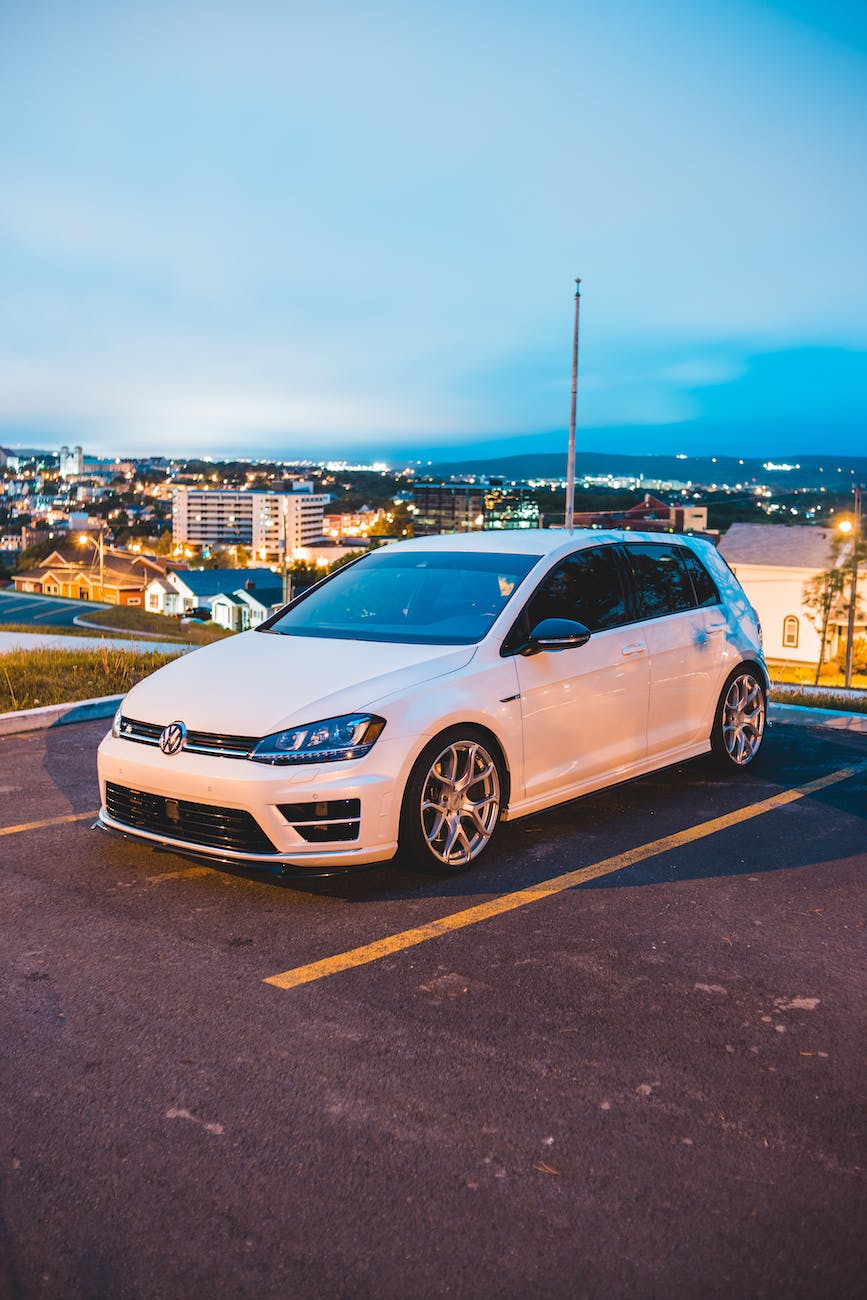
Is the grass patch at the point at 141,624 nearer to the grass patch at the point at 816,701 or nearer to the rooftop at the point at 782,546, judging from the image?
the grass patch at the point at 816,701

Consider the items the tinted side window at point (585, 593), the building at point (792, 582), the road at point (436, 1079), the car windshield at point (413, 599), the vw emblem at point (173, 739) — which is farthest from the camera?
the building at point (792, 582)

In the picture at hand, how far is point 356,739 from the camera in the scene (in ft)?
16.0

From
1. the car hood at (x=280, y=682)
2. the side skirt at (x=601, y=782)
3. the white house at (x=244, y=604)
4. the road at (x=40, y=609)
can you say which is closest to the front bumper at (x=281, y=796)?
the car hood at (x=280, y=682)

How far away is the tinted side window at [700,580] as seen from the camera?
285 inches

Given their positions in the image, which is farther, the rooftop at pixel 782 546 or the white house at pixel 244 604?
the white house at pixel 244 604

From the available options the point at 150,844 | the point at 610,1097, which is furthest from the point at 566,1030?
the point at 150,844

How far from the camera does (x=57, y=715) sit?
30.0 ft

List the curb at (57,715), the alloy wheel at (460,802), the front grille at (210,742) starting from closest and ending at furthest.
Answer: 1. the front grille at (210,742)
2. the alloy wheel at (460,802)
3. the curb at (57,715)

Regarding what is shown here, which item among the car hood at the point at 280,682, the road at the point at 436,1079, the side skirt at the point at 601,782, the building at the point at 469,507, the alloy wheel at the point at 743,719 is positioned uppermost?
the building at the point at 469,507

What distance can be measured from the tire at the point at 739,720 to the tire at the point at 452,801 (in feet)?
7.72

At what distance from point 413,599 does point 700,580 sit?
2.21 meters

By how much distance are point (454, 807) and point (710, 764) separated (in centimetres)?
286

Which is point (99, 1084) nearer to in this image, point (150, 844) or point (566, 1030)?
point (566, 1030)

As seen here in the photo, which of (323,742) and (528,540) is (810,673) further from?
(323,742)
